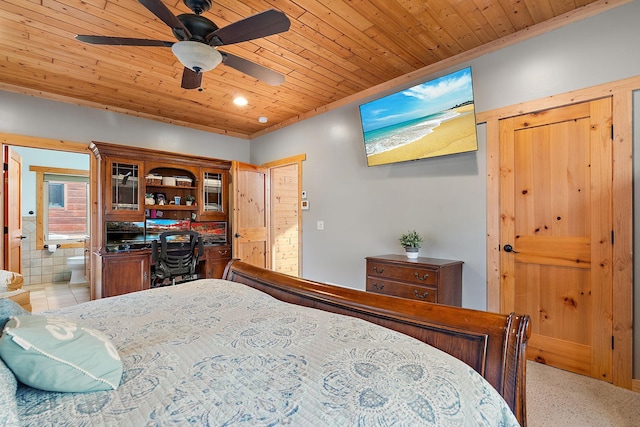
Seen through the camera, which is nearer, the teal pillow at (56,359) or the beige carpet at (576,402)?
the teal pillow at (56,359)

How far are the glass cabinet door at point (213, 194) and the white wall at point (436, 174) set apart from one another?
979 millimetres

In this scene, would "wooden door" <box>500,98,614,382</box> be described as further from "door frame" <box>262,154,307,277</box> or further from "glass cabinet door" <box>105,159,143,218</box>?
"glass cabinet door" <box>105,159,143,218</box>

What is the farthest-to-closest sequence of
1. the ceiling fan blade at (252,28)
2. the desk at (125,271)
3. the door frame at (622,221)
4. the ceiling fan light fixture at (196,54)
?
the desk at (125,271) < the door frame at (622,221) < the ceiling fan light fixture at (196,54) < the ceiling fan blade at (252,28)

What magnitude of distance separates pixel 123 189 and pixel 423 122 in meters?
3.72

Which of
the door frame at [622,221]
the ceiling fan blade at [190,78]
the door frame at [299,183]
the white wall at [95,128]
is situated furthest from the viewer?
the door frame at [299,183]

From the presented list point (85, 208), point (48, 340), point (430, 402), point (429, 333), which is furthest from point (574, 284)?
point (85, 208)

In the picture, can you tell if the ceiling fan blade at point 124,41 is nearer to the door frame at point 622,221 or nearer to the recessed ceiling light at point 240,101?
the recessed ceiling light at point 240,101

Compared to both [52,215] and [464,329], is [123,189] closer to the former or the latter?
[52,215]

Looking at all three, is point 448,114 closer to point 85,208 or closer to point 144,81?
point 144,81

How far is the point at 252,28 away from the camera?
71.4 inches

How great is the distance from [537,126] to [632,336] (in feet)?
5.22

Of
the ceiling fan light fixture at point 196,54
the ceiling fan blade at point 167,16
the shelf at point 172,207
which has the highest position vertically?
the ceiling fan blade at point 167,16

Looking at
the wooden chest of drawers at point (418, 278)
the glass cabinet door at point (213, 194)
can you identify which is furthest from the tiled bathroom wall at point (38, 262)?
the wooden chest of drawers at point (418, 278)

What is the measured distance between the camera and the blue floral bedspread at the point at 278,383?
718mm
